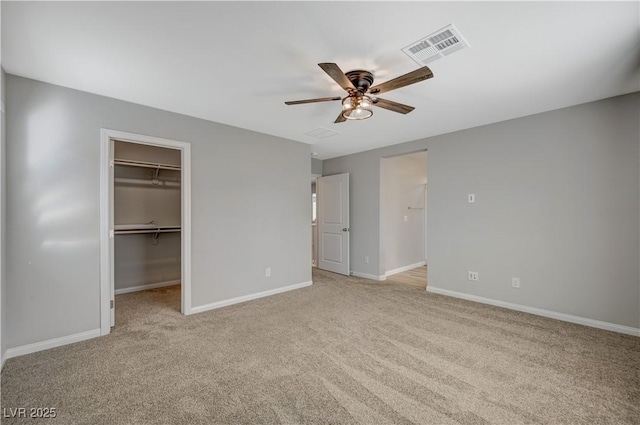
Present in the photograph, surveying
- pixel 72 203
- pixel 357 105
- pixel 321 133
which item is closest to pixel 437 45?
pixel 357 105

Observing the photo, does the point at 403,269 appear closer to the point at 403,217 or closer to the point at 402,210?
the point at 403,217

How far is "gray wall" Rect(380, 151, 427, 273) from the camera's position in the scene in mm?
5391

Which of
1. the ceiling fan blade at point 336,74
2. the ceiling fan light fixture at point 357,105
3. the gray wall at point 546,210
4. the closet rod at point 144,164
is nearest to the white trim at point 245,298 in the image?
the gray wall at point 546,210

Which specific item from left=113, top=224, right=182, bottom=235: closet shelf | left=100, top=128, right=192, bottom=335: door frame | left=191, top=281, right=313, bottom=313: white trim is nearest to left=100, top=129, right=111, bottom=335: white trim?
left=100, top=128, right=192, bottom=335: door frame

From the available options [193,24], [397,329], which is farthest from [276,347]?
[193,24]

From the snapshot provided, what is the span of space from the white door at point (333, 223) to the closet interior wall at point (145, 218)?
2799mm

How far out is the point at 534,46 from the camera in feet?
6.70

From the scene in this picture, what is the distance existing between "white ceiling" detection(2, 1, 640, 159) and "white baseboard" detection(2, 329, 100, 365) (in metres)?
2.37

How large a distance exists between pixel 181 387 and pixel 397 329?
2.08 metres

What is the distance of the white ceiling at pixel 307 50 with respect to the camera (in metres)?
1.69

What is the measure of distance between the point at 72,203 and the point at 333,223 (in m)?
4.12

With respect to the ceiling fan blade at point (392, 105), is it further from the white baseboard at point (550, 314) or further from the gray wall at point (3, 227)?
the gray wall at point (3, 227)

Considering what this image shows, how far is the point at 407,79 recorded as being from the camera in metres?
2.09

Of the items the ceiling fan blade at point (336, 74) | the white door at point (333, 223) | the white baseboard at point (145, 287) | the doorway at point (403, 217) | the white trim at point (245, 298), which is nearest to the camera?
the ceiling fan blade at point (336, 74)
